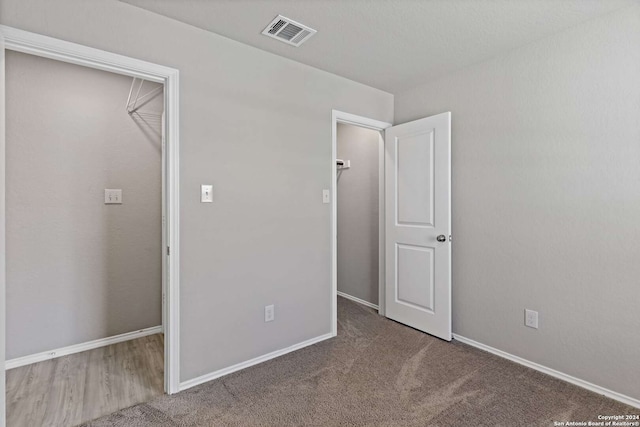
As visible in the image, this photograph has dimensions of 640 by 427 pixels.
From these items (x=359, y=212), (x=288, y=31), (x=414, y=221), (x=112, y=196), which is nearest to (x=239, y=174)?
(x=288, y=31)

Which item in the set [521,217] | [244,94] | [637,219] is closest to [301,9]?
[244,94]

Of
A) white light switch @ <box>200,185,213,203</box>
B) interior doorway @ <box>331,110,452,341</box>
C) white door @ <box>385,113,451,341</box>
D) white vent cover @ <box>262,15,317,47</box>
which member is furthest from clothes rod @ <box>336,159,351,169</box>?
white light switch @ <box>200,185,213,203</box>

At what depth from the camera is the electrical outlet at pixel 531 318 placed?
2311mm

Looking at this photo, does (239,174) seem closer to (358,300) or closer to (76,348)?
(76,348)

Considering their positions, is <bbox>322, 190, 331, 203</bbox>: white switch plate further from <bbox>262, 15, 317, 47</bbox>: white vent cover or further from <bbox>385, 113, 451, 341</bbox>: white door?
<bbox>262, 15, 317, 47</bbox>: white vent cover

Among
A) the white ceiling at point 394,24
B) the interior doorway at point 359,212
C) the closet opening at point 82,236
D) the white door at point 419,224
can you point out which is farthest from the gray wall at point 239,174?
the interior doorway at point 359,212

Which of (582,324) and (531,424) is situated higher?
(582,324)

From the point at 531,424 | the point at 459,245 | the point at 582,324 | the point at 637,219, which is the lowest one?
the point at 531,424

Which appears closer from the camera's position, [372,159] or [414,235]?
[414,235]

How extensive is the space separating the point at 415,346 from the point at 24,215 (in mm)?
3201

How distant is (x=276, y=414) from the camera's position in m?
1.82

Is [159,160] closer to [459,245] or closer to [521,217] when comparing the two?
[459,245]

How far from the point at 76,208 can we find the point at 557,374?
378 cm

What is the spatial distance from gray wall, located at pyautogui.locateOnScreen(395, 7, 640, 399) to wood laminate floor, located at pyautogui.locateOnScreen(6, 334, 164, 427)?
2.53m
